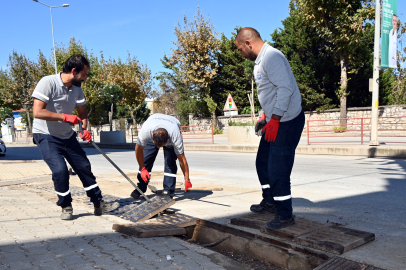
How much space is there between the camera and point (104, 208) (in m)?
4.34

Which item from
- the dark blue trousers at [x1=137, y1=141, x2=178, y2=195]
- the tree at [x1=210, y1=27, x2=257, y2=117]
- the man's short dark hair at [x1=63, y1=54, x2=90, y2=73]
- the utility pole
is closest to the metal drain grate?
the dark blue trousers at [x1=137, y1=141, x2=178, y2=195]

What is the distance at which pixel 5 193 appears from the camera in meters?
5.95

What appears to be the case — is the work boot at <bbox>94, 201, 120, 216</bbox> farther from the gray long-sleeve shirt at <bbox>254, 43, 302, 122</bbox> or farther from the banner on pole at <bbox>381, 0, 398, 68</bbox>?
the banner on pole at <bbox>381, 0, 398, 68</bbox>

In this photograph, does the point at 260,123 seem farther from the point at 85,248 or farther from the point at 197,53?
the point at 197,53

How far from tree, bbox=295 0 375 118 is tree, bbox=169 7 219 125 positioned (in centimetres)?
890

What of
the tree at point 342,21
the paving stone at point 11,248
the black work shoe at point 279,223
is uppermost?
the tree at point 342,21

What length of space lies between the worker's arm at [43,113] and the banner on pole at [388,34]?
35.5 feet

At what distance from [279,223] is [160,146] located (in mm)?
1798

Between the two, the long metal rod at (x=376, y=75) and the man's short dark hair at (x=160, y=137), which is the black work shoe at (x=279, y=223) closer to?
the man's short dark hair at (x=160, y=137)

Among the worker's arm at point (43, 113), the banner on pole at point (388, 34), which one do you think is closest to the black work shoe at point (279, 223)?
the worker's arm at point (43, 113)

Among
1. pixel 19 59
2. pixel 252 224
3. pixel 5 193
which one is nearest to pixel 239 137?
pixel 5 193

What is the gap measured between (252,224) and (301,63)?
1006 inches

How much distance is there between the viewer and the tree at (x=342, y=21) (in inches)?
872

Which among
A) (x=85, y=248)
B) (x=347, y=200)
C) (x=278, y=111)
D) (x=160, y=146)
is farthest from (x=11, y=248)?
(x=347, y=200)
